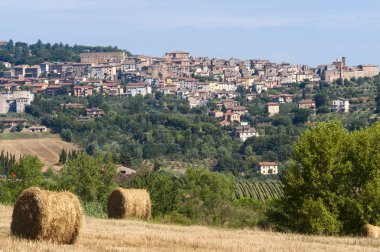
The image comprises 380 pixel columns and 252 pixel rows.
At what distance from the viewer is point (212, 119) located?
156000 mm

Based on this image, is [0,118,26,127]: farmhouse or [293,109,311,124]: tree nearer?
[0,118,26,127]: farmhouse

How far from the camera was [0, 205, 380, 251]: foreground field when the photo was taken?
14.6 metres

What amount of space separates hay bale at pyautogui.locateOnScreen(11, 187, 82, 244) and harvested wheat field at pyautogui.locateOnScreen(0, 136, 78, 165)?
83239 mm

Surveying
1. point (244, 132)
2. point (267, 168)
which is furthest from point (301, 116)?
point (267, 168)

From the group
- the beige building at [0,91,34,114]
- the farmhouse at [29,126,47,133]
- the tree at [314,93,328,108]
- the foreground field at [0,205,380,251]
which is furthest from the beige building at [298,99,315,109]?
the foreground field at [0,205,380,251]

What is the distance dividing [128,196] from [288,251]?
9593 millimetres

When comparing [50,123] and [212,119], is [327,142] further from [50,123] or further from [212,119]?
[212,119]

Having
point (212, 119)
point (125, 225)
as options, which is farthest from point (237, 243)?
point (212, 119)

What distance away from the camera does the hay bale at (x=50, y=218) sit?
1523 cm

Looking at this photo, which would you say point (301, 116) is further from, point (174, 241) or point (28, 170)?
point (174, 241)

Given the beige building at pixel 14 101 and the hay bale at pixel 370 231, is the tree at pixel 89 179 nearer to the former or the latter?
the hay bale at pixel 370 231

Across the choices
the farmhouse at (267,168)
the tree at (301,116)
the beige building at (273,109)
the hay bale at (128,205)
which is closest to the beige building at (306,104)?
the beige building at (273,109)

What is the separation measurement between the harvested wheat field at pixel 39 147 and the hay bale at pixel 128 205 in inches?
2936

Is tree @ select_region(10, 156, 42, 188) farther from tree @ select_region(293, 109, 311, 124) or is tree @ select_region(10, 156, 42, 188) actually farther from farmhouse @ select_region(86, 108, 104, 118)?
tree @ select_region(293, 109, 311, 124)
